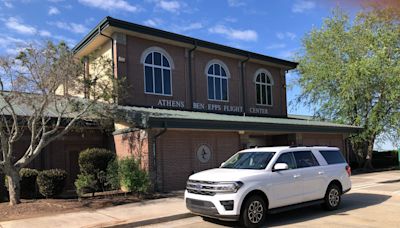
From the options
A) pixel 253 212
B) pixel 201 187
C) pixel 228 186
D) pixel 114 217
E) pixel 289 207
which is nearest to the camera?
pixel 228 186

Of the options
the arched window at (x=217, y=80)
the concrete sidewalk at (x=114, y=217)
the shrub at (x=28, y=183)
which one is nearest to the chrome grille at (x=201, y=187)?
the concrete sidewalk at (x=114, y=217)

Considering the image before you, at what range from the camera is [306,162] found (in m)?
10.9

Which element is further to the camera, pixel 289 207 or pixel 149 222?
pixel 149 222

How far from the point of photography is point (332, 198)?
11.2m

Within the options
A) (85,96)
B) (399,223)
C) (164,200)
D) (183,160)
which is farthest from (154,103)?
(399,223)

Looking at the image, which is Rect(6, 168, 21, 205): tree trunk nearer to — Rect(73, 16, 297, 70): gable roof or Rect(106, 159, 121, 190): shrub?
Rect(106, 159, 121, 190): shrub

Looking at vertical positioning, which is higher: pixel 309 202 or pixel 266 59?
pixel 266 59

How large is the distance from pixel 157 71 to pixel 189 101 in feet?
8.52

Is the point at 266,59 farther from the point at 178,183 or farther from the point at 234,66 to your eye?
the point at 178,183

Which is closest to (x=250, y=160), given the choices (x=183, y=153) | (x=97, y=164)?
(x=183, y=153)

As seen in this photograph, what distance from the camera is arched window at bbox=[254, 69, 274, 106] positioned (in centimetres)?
2688

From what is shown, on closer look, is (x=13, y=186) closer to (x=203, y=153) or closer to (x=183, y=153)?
(x=183, y=153)

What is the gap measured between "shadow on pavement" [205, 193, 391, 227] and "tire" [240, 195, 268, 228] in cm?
41

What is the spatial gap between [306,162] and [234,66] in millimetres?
15055
